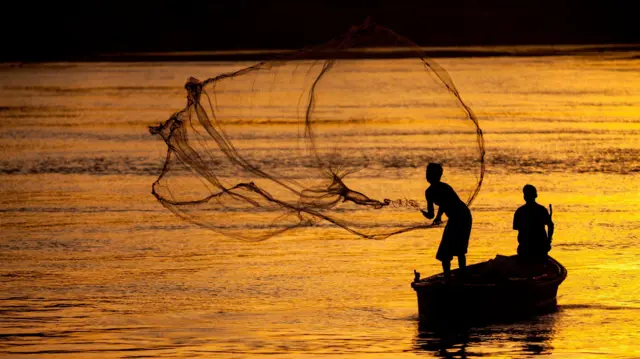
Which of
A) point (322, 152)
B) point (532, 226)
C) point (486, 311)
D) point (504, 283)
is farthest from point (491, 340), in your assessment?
point (322, 152)

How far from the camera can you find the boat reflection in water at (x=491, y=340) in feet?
56.9

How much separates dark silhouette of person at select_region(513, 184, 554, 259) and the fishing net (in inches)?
42.4

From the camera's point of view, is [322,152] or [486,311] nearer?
[486,311]

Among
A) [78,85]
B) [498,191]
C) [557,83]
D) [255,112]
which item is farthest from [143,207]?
[78,85]

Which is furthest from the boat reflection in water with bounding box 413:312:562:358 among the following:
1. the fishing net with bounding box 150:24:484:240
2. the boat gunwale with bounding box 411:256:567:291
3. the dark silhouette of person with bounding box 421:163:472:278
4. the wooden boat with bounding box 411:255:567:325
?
the fishing net with bounding box 150:24:484:240

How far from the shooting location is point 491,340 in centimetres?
1788

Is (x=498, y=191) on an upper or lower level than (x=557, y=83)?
lower

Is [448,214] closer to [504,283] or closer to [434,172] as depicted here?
[434,172]

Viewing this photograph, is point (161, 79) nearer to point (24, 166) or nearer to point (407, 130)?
point (407, 130)

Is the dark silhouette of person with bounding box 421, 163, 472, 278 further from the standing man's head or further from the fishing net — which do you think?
the fishing net

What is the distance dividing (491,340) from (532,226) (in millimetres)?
2271

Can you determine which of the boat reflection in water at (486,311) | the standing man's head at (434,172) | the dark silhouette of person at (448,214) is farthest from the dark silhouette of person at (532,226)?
the standing man's head at (434,172)

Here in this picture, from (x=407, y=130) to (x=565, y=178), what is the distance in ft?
42.7

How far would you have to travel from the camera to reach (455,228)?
18.3 m
